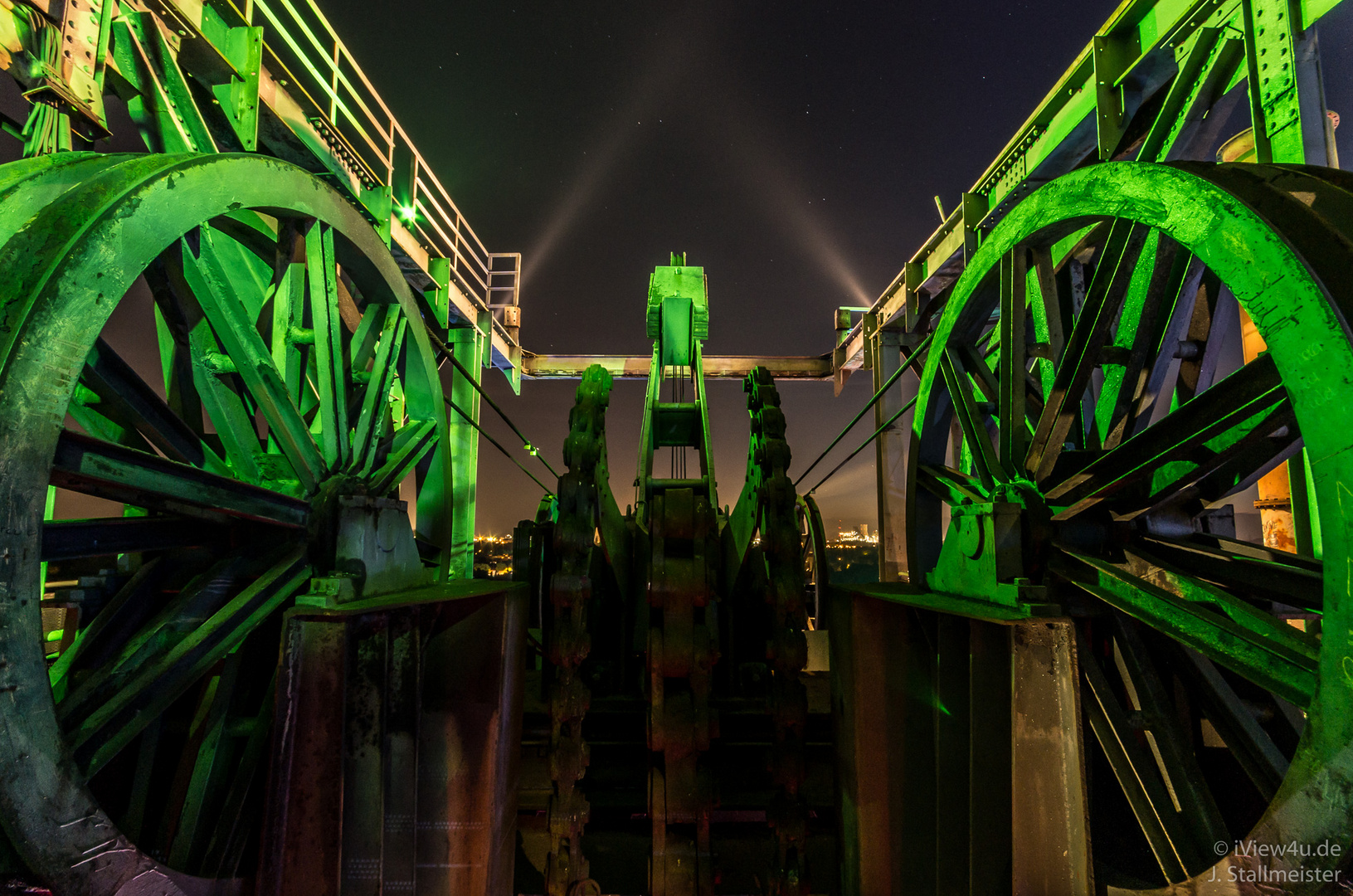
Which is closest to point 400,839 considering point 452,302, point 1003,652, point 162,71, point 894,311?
point 1003,652

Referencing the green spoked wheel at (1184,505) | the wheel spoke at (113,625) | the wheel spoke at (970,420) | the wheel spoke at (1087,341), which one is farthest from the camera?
the wheel spoke at (970,420)

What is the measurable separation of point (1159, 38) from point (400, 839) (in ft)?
23.9

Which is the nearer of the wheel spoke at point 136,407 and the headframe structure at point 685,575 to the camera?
the headframe structure at point 685,575

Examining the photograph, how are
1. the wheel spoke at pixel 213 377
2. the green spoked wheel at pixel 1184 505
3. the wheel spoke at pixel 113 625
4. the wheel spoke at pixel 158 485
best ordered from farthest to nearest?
the wheel spoke at pixel 213 377 → the wheel spoke at pixel 113 625 → the wheel spoke at pixel 158 485 → the green spoked wheel at pixel 1184 505

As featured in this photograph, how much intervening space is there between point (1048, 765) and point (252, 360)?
440 centimetres

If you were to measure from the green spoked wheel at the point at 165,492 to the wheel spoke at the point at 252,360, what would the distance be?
1 cm

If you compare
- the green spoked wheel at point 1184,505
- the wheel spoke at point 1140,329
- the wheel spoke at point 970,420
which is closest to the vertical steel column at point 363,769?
the green spoked wheel at point 1184,505

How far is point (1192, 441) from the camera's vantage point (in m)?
2.97

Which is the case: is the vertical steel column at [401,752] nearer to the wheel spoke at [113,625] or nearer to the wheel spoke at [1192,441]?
the wheel spoke at [113,625]

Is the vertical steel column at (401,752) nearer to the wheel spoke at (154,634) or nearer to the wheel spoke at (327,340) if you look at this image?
the wheel spoke at (154,634)

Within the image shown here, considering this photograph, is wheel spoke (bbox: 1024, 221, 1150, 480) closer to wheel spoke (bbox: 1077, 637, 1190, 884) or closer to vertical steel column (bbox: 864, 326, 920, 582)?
wheel spoke (bbox: 1077, 637, 1190, 884)

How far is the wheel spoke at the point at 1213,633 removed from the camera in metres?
2.45

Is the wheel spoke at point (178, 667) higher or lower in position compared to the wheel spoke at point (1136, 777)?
higher

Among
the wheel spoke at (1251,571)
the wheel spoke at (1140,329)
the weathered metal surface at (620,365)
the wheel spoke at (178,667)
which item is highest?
the weathered metal surface at (620,365)
